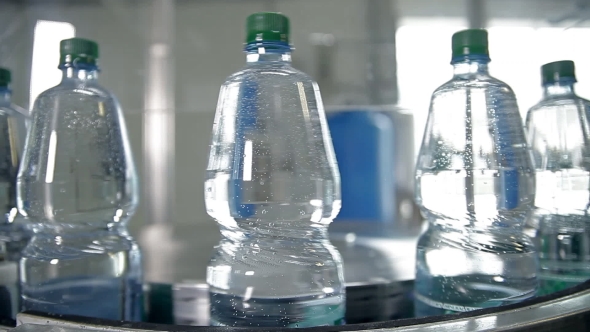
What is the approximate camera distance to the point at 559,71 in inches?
28.2

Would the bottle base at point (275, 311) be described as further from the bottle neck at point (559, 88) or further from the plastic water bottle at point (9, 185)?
the bottle neck at point (559, 88)

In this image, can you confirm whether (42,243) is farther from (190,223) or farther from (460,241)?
(190,223)

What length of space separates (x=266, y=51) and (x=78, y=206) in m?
0.39

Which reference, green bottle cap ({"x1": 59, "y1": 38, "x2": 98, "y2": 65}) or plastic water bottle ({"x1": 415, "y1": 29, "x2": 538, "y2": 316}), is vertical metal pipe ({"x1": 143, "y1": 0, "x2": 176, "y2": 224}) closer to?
green bottle cap ({"x1": 59, "y1": 38, "x2": 98, "y2": 65})

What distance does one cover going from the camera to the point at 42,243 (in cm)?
65

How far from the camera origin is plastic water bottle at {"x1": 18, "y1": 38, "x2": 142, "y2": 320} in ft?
1.95

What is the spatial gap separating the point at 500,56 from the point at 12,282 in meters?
1.15

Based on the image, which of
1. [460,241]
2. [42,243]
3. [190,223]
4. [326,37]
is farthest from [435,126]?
[190,223]

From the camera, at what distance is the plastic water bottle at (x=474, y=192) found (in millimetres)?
585

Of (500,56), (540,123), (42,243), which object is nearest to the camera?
(42,243)

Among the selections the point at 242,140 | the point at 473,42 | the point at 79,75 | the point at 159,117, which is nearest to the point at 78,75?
the point at 79,75

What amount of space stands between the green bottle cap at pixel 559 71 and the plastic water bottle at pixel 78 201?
2.35ft

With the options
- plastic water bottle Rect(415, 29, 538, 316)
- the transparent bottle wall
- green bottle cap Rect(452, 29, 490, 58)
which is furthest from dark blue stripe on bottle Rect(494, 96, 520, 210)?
the transparent bottle wall

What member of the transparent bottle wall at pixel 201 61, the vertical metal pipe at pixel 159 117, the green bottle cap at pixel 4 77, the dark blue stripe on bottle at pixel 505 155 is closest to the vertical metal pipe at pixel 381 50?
the transparent bottle wall at pixel 201 61
